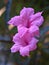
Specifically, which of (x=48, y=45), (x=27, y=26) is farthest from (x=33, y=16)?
(x=48, y=45)

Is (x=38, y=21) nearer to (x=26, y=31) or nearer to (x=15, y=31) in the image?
(x=26, y=31)

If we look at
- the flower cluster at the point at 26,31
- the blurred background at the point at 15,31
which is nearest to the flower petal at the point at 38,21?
the flower cluster at the point at 26,31

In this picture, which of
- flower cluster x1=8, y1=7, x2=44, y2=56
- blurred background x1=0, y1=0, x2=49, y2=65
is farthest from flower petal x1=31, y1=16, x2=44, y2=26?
blurred background x1=0, y1=0, x2=49, y2=65

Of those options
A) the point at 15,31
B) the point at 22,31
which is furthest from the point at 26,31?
the point at 15,31

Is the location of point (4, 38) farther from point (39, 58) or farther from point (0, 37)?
point (39, 58)

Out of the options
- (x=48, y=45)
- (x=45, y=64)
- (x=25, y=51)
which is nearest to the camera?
(x=25, y=51)

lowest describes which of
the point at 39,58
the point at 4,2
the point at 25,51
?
the point at 39,58

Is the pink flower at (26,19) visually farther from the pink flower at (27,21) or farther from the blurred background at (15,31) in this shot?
the blurred background at (15,31)

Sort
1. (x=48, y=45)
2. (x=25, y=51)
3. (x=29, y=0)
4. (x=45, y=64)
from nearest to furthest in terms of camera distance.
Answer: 1. (x=25, y=51)
2. (x=29, y=0)
3. (x=48, y=45)
4. (x=45, y=64)
